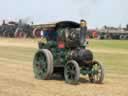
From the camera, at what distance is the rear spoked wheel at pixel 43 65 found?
14.9 metres

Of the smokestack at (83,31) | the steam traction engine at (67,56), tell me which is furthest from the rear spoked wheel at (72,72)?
the smokestack at (83,31)

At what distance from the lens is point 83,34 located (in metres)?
14.8

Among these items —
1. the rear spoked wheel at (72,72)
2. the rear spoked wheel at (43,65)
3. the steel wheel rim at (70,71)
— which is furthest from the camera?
the rear spoked wheel at (43,65)

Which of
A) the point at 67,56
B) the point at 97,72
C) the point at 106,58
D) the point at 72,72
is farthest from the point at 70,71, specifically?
the point at 106,58

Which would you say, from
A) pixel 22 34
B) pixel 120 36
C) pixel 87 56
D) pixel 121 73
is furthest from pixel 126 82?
pixel 120 36

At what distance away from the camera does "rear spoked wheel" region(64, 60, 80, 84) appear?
45.5 ft

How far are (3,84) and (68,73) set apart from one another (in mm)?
2063

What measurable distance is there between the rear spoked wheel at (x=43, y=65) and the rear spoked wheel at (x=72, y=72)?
637 millimetres

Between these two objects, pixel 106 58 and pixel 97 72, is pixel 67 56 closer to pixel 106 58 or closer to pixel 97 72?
pixel 97 72

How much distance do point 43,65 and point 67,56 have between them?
112cm

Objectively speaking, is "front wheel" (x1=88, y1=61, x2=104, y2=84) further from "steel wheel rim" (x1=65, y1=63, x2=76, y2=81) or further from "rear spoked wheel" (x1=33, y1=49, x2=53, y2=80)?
"rear spoked wheel" (x1=33, y1=49, x2=53, y2=80)

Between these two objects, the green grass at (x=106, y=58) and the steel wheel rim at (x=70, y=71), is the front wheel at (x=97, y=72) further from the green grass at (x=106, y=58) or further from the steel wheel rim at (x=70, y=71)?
the green grass at (x=106, y=58)

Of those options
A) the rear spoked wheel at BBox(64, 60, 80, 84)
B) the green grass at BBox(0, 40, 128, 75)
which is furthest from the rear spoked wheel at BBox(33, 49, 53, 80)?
the green grass at BBox(0, 40, 128, 75)

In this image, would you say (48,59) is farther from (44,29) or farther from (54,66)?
(44,29)
